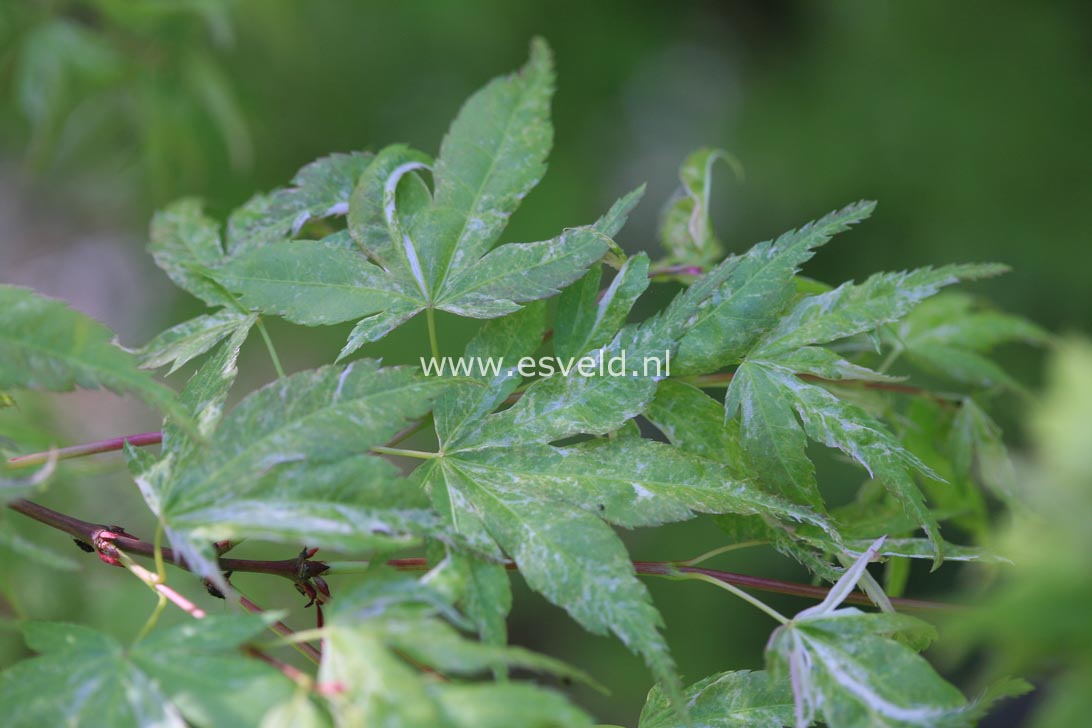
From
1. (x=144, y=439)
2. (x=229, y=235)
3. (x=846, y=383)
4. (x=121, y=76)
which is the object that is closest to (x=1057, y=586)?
(x=846, y=383)

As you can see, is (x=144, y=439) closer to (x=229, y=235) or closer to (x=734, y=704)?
(x=229, y=235)

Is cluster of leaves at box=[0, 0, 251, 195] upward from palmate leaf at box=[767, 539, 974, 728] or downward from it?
upward

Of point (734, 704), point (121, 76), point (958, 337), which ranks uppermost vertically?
point (121, 76)

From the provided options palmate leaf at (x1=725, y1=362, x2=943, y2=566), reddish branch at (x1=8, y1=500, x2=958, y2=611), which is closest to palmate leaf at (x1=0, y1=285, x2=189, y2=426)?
reddish branch at (x1=8, y1=500, x2=958, y2=611)

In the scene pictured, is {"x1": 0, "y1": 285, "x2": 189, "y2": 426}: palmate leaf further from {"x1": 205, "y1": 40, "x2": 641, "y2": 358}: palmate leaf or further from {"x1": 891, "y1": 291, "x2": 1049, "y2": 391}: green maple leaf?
{"x1": 891, "y1": 291, "x2": 1049, "y2": 391}: green maple leaf

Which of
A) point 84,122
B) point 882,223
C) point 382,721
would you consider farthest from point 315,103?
point 382,721
